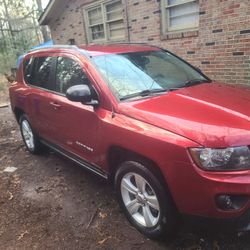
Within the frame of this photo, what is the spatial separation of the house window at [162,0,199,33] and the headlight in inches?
226

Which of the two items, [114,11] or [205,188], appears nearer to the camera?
[205,188]

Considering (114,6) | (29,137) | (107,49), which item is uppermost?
(114,6)


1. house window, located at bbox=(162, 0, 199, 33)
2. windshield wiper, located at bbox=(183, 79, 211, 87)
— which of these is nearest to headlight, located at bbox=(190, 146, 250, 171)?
windshield wiper, located at bbox=(183, 79, 211, 87)

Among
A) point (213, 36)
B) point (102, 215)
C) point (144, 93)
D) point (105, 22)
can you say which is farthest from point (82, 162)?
point (105, 22)

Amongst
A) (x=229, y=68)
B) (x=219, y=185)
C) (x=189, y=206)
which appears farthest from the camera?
(x=229, y=68)

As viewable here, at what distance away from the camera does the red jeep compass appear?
2.36 m

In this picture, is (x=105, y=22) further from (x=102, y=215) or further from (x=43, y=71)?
(x=102, y=215)

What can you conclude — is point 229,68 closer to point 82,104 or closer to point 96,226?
point 82,104

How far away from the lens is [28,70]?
206 inches

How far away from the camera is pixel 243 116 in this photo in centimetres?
261

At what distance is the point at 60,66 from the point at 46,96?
1.58 ft

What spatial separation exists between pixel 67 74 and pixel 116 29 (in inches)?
276

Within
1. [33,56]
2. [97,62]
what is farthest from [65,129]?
[33,56]

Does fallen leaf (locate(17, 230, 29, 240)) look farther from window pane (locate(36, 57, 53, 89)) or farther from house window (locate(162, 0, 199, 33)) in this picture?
house window (locate(162, 0, 199, 33))
